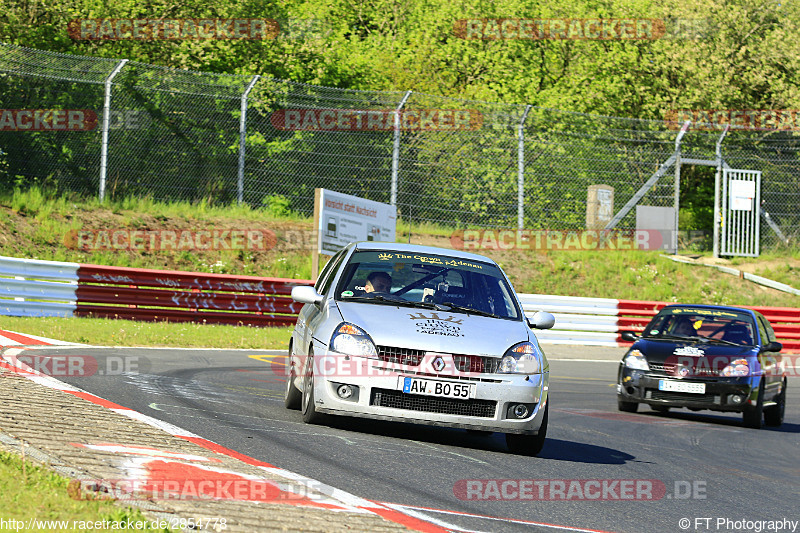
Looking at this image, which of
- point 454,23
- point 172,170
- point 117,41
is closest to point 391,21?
point 454,23

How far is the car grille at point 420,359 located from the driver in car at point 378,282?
1153mm

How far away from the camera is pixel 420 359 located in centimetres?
795

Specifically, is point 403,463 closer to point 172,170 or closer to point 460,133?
point 172,170

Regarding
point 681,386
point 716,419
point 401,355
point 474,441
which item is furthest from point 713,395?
point 401,355

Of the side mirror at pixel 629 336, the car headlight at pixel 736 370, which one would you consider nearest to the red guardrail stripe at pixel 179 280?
the side mirror at pixel 629 336

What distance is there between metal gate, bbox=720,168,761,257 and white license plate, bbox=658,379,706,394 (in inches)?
642

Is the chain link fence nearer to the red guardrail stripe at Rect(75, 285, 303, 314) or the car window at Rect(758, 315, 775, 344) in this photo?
the red guardrail stripe at Rect(75, 285, 303, 314)

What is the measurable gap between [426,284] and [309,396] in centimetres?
147

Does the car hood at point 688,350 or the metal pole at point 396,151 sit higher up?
the metal pole at point 396,151

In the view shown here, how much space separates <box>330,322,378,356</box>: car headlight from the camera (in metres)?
8.02

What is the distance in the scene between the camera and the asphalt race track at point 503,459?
629cm

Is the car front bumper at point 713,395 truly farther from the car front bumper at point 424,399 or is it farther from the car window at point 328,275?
the car front bumper at point 424,399

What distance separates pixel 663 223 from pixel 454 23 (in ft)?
56.5

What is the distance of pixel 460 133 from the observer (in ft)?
84.4
